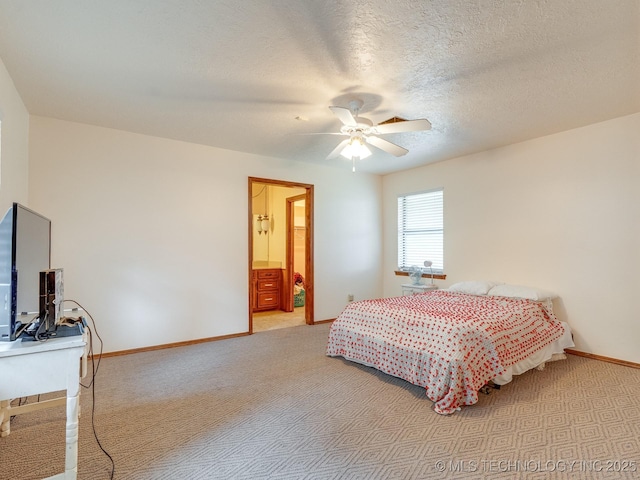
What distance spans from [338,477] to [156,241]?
331cm

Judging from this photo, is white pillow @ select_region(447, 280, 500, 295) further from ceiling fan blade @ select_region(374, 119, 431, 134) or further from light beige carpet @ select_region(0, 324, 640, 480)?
ceiling fan blade @ select_region(374, 119, 431, 134)

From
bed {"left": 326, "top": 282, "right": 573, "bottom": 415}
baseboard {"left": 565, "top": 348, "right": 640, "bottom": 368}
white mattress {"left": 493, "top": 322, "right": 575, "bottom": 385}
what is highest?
bed {"left": 326, "top": 282, "right": 573, "bottom": 415}

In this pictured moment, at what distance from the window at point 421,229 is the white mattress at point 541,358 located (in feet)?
6.18

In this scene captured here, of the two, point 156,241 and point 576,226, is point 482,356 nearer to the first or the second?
point 576,226

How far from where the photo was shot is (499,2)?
1852 millimetres

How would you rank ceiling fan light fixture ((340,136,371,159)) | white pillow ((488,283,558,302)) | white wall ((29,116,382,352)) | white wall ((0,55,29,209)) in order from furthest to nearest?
1. white pillow ((488,283,558,302))
2. white wall ((29,116,382,352))
3. ceiling fan light fixture ((340,136,371,159))
4. white wall ((0,55,29,209))

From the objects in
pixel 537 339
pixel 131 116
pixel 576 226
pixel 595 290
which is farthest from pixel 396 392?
pixel 131 116

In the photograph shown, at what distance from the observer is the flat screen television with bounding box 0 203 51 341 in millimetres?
1562

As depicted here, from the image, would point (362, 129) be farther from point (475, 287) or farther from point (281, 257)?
point (281, 257)

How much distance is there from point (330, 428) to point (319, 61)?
98.8 inches

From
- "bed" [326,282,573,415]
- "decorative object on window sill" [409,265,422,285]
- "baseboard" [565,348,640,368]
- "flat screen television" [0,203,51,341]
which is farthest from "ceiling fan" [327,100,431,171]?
"baseboard" [565,348,640,368]

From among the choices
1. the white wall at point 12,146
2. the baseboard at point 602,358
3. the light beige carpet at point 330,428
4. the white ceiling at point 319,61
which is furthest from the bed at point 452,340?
the white wall at point 12,146

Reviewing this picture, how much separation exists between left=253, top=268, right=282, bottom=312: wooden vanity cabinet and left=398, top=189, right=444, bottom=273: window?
2.34 metres

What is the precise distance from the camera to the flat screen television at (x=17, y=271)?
156 centimetres
